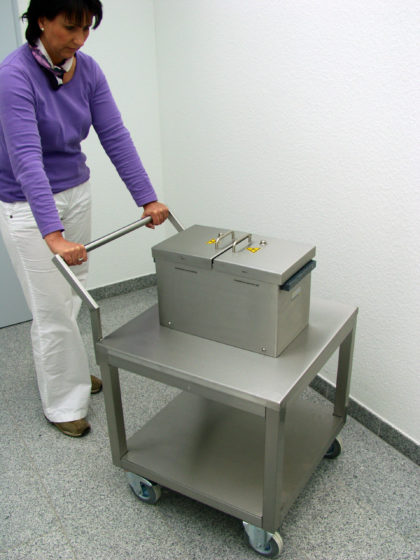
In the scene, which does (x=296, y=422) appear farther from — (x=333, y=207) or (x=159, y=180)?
(x=159, y=180)

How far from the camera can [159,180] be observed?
2.55m

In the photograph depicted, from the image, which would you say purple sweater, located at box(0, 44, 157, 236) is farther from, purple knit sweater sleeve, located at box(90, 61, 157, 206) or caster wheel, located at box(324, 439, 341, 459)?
caster wheel, located at box(324, 439, 341, 459)

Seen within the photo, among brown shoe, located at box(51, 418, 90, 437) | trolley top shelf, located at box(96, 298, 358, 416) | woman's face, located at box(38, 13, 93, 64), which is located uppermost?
woman's face, located at box(38, 13, 93, 64)

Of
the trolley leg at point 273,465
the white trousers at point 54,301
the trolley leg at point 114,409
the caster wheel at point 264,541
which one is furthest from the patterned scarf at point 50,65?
the caster wheel at point 264,541

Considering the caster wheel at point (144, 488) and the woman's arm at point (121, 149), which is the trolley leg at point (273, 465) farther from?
the woman's arm at point (121, 149)

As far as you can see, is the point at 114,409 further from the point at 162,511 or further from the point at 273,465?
the point at 273,465

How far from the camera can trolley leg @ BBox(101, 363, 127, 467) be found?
126 centimetres

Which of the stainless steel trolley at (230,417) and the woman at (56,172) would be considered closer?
the stainless steel trolley at (230,417)

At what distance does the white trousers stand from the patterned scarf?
32 cm

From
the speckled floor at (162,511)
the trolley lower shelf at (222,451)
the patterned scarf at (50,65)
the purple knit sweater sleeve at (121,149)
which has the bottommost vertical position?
the speckled floor at (162,511)

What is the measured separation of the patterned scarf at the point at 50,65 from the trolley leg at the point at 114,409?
2.34ft

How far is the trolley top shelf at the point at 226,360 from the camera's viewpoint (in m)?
1.06

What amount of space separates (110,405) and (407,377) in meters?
0.83

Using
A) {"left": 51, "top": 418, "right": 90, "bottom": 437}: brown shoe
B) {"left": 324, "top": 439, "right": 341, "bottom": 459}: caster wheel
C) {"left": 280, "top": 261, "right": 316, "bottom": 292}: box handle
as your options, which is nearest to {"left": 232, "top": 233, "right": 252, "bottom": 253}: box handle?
{"left": 280, "top": 261, "right": 316, "bottom": 292}: box handle
